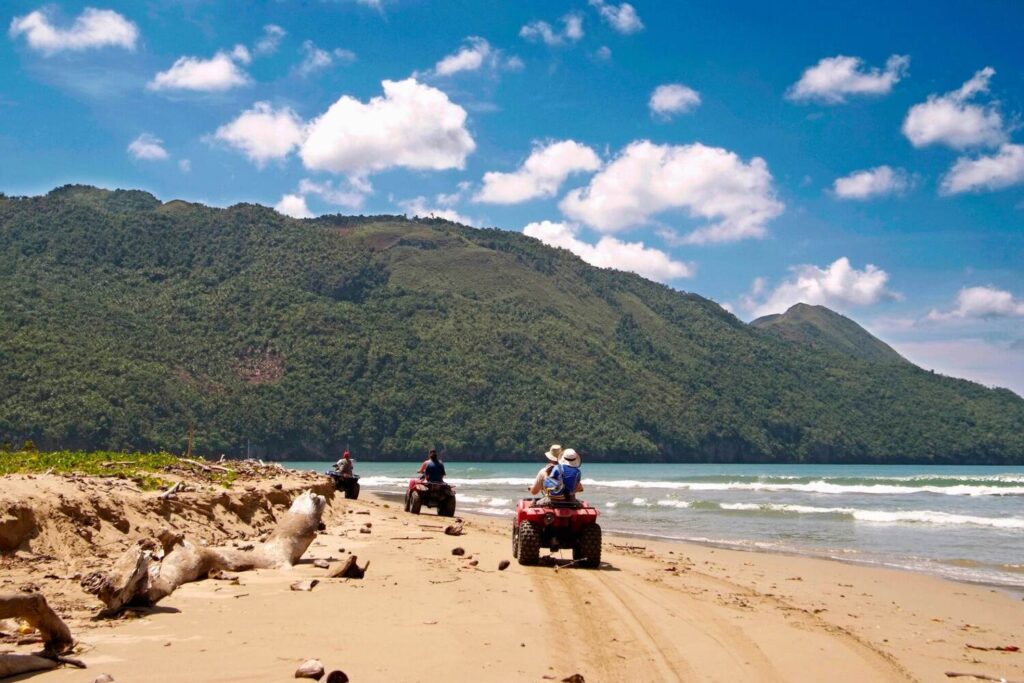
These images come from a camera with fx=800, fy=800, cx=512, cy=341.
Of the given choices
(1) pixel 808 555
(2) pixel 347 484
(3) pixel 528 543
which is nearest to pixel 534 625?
(3) pixel 528 543

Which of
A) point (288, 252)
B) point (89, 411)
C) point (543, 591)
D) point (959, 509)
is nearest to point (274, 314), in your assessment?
point (288, 252)

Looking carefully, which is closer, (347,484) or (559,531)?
(559,531)

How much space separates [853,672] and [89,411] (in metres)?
70.4

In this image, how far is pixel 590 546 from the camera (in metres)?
11.0

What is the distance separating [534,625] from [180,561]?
3350mm

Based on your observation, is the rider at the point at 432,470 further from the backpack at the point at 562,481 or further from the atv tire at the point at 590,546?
the atv tire at the point at 590,546

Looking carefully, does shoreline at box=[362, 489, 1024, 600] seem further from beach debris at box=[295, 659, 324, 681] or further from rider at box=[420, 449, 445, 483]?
beach debris at box=[295, 659, 324, 681]

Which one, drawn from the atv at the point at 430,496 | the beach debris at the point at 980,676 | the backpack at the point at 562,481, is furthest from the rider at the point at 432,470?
the beach debris at the point at 980,676

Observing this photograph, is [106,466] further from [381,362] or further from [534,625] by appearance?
[381,362]

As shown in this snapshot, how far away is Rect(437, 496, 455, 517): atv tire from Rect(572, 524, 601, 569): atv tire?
8996mm

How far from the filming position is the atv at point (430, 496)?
19.4m

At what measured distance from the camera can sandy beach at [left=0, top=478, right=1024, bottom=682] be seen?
520cm

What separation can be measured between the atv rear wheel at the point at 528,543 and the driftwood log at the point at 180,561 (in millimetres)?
2813

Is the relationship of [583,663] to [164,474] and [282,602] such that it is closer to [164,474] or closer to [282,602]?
[282,602]
